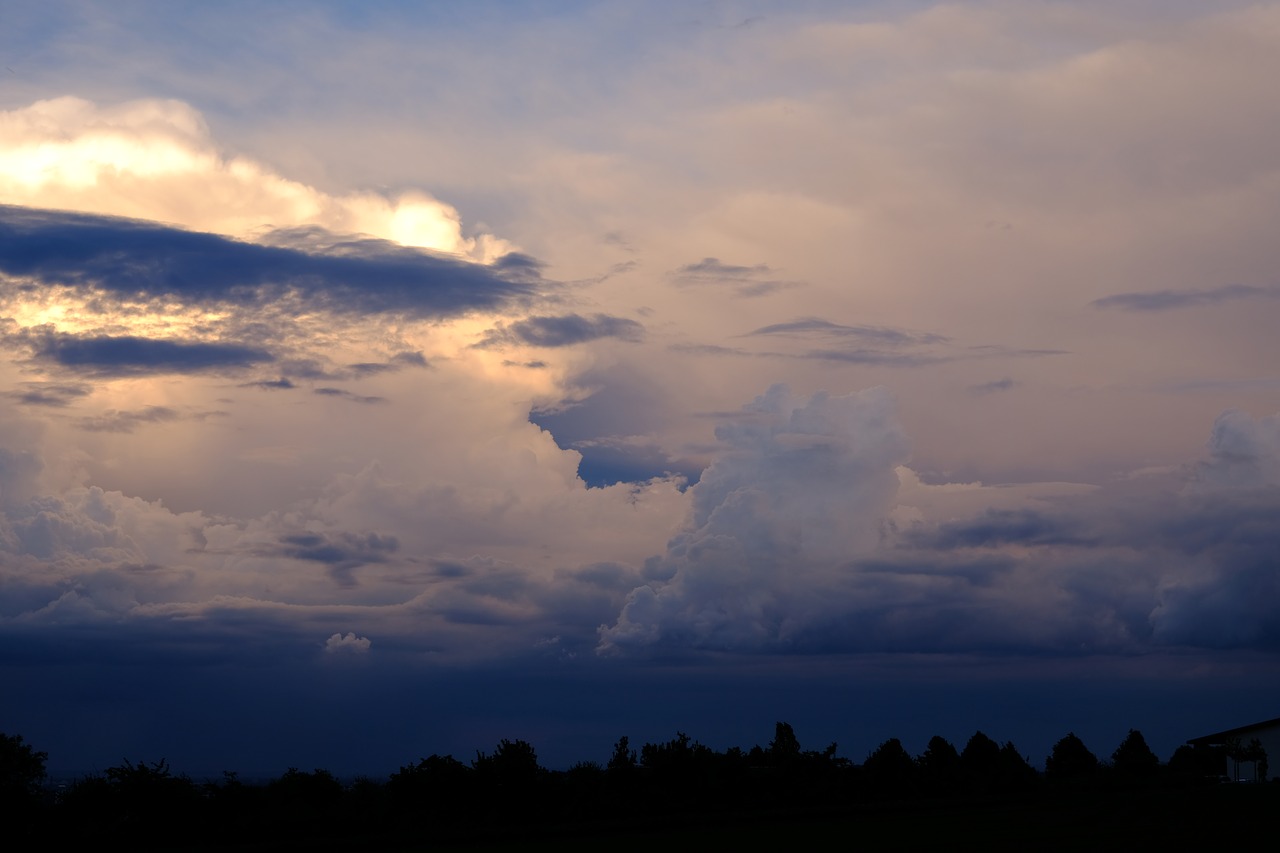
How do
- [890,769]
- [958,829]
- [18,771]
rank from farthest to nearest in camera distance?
[890,769]
[18,771]
[958,829]

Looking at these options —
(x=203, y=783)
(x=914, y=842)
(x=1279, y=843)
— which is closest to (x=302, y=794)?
(x=203, y=783)

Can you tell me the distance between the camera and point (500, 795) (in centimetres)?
8288

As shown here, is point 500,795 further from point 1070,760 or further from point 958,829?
point 1070,760

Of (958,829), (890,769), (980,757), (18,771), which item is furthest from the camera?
(980,757)

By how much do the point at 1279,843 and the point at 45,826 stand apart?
60091 millimetres

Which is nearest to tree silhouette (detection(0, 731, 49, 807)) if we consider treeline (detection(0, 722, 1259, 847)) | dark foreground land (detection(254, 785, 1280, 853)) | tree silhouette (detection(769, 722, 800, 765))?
treeline (detection(0, 722, 1259, 847))

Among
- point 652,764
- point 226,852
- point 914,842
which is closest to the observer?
point 914,842

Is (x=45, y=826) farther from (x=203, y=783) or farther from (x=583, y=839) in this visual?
(x=583, y=839)

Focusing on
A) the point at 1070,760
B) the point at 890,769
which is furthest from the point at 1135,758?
the point at 890,769

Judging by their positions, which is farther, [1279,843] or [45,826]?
[45,826]

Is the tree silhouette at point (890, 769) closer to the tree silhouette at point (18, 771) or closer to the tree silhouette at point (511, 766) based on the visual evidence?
the tree silhouette at point (511, 766)

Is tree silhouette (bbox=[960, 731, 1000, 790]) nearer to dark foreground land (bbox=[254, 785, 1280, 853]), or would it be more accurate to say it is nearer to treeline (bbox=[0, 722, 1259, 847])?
treeline (bbox=[0, 722, 1259, 847])

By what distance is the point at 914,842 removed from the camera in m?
54.2

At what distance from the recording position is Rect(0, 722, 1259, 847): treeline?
71.8m
